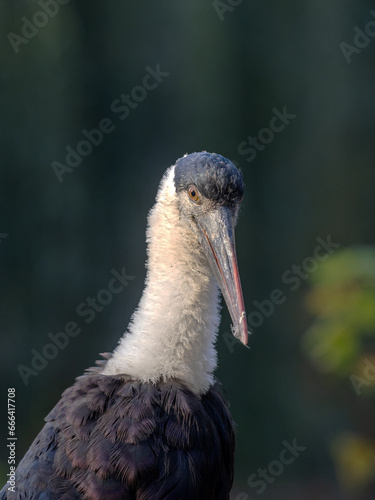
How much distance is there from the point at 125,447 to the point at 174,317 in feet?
1.34

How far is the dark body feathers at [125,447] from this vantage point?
6.72ft

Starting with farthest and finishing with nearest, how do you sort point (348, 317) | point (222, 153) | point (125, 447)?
point (222, 153), point (348, 317), point (125, 447)

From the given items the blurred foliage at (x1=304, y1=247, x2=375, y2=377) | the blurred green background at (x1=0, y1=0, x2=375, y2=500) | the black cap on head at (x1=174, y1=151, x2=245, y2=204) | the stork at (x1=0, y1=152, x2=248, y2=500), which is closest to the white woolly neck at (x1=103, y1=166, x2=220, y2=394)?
the stork at (x1=0, y1=152, x2=248, y2=500)

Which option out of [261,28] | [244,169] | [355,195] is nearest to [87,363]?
[244,169]

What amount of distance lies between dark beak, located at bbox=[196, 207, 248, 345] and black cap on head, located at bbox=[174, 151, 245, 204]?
0.05 meters

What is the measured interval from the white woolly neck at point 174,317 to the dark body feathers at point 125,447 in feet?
0.16

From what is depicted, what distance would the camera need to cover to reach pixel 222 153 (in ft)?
17.4

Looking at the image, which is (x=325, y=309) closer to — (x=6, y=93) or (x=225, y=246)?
(x=225, y=246)

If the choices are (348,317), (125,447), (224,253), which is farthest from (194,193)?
(348,317)

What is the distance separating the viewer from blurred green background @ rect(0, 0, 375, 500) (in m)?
5.12

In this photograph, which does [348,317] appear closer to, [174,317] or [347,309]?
[347,309]

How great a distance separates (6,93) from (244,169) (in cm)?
181

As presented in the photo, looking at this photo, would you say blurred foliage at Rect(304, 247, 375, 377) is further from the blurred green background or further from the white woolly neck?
the blurred green background

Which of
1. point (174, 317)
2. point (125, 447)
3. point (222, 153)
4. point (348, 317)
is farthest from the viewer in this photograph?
point (222, 153)
